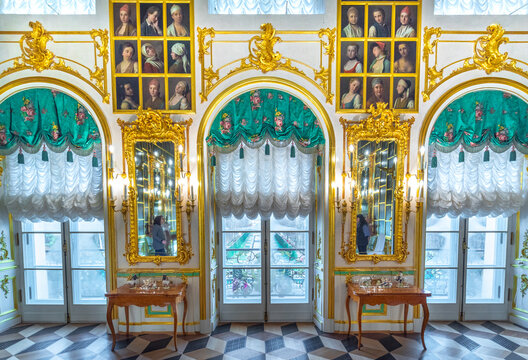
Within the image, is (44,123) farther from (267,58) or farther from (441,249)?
(441,249)

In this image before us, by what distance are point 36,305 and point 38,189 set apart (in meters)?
1.84

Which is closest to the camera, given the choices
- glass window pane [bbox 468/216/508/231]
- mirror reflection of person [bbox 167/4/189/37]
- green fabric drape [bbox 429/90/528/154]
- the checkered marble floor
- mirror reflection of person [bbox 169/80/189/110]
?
the checkered marble floor

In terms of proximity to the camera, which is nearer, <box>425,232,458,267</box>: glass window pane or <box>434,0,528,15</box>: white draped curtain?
<box>434,0,528,15</box>: white draped curtain

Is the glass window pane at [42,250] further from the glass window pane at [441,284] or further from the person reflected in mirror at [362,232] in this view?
the glass window pane at [441,284]

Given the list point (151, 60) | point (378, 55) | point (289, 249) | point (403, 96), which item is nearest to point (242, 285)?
point (289, 249)

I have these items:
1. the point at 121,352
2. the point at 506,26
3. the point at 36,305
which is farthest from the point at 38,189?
the point at 506,26

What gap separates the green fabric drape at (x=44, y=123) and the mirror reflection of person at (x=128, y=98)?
24.7 inches

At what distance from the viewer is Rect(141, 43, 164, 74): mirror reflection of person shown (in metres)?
4.02

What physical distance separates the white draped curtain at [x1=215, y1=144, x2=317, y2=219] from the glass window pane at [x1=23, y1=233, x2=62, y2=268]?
2.67 meters

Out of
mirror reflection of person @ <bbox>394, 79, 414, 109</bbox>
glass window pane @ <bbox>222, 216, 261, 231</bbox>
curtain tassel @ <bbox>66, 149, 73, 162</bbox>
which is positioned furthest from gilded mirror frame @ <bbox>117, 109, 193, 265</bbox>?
mirror reflection of person @ <bbox>394, 79, 414, 109</bbox>

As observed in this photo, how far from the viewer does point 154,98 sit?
13.4 feet

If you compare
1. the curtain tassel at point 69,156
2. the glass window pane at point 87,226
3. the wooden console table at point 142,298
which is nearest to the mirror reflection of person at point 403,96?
the wooden console table at point 142,298

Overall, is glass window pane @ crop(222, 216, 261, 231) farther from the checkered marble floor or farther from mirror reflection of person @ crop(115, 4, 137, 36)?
mirror reflection of person @ crop(115, 4, 137, 36)

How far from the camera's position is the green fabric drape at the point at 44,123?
431 centimetres
